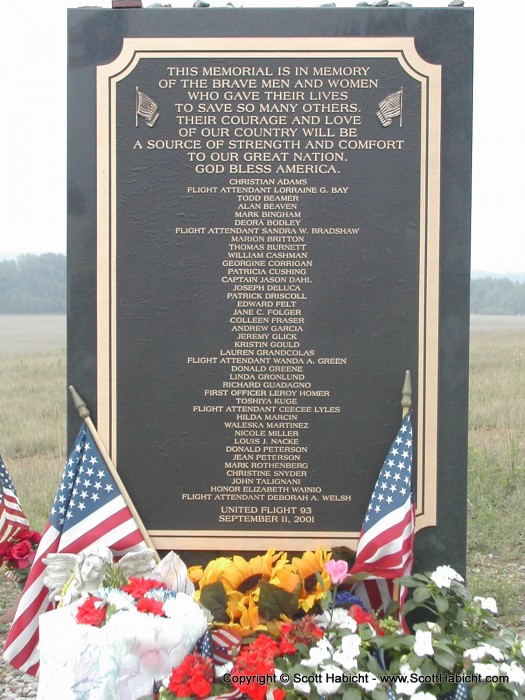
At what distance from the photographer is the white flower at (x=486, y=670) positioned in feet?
9.91

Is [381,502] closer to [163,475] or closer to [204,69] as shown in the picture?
[163,475]

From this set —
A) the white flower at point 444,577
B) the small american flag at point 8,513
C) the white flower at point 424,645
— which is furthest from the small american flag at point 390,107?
the small american flag at point 8,513

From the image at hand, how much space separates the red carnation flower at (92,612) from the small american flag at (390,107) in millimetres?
2758

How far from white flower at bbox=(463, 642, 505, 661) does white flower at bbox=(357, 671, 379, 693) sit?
439 millimetres

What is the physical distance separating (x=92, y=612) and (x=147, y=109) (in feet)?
8.25

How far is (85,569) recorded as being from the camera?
3.50m

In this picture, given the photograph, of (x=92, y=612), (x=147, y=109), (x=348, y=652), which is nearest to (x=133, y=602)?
(x=92, y=612)

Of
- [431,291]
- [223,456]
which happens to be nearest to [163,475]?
[223,456]

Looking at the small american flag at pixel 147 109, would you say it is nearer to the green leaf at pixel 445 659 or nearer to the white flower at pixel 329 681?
the white flower at pixel 329 681

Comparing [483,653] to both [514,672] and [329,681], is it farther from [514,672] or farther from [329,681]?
[329,681]

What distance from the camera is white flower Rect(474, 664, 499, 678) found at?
3021 millimetres

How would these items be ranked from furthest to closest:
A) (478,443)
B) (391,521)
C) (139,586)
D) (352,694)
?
(478,443), (391,521), (139,586), (352,694)

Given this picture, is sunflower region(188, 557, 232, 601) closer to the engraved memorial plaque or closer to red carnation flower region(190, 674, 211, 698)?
the engraved memorial plaque

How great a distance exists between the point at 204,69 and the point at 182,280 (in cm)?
112
